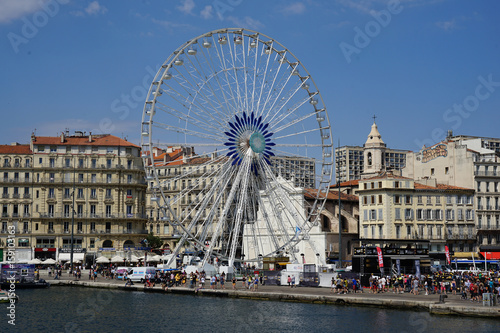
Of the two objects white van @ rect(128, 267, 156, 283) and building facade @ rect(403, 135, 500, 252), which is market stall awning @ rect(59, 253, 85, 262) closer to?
white van @ rect(128, 267, 156, 283)

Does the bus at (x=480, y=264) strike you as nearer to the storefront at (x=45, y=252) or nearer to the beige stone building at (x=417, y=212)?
the beige stone building at (x=417, y=212)

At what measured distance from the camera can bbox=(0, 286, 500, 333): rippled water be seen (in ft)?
139

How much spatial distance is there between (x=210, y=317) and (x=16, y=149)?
227 ft

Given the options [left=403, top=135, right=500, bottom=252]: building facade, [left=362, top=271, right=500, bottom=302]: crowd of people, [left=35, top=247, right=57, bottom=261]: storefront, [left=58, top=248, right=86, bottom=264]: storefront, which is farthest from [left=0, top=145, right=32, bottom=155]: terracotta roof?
[left=362, top=271, right=500, bottom=302]: crowd of people

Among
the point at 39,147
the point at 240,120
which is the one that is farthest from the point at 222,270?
the point at 39,147

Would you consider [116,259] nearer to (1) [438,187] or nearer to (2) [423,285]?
(2) [423,285]

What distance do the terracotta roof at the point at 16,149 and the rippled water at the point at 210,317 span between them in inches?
1964

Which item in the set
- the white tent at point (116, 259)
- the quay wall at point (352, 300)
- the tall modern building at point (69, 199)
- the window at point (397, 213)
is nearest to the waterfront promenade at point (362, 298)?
the quay wall at point (352, 300)

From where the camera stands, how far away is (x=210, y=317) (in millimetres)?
47500

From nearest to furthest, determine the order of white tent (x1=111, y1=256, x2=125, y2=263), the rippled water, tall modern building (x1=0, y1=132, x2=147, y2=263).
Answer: the rippled water
white tent (x1=111, y1=256, x2=125, y2=263)
tall modern building (x1=0, y1=132, x2=147, y2=263)

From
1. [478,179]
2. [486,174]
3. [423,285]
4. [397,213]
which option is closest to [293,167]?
[423,285]

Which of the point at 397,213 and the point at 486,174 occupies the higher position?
the point at 486,174

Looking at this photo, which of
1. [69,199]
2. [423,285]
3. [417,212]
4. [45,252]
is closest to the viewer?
[423,285]

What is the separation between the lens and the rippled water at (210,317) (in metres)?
42.2
